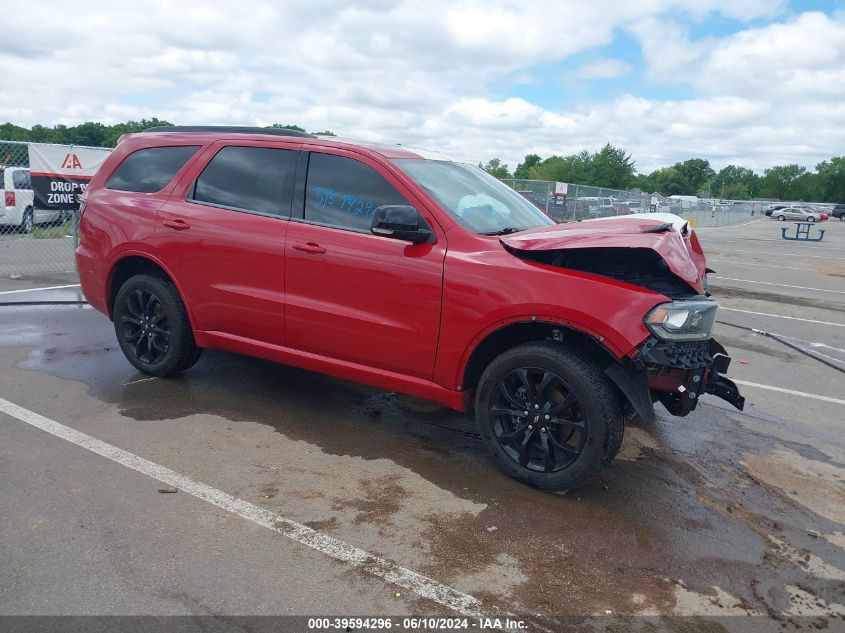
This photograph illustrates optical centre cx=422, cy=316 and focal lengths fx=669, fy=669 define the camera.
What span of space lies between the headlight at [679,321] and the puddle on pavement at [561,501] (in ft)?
3.27

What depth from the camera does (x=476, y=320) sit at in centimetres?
382

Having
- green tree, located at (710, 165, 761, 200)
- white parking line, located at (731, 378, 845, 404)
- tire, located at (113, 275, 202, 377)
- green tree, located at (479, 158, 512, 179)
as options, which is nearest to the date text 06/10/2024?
tire, located at (113, 275, 202, 377)

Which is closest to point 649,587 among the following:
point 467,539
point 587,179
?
point 467,539

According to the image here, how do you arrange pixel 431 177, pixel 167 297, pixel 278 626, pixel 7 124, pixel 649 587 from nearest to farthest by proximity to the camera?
pixel 278 626 < pixel 649 587 < pixel 431 177 < pixel 167 297 < pixel 7 124

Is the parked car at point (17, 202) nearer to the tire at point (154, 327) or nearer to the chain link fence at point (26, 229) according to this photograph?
the chain link fence at point (26, 229)

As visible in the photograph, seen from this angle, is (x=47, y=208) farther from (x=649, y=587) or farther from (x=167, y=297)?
(x=649, y=587)

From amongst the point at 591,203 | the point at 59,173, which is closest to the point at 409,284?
the point at 59,173

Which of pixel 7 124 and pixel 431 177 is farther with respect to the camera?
pixel 7 124

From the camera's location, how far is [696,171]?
133250 mm

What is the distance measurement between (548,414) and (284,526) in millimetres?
1523

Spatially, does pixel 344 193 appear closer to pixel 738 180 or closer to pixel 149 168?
pixel 149 168

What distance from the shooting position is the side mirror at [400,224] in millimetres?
3844

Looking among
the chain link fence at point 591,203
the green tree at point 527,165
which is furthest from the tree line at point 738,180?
the chain link fence at point 591,203

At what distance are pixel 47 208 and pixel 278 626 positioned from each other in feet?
33.5
